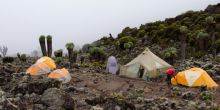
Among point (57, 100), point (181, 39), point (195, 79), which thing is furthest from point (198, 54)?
point (57, 100)

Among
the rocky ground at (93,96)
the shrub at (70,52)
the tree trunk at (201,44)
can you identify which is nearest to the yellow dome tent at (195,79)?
the rocky ground at (93,96)

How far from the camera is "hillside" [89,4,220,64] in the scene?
43.2 m

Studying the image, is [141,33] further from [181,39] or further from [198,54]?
[181,39]

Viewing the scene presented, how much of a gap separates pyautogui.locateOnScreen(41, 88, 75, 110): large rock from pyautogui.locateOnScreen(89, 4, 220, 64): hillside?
25.2m

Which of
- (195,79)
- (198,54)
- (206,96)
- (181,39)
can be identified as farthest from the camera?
(198,54)

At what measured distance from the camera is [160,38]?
54688mm

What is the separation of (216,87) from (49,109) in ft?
44.8

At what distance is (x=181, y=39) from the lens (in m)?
40.7

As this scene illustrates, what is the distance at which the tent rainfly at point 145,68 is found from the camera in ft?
99.5

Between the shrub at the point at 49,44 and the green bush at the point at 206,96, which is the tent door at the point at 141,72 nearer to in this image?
the green bush at the point at 206,96

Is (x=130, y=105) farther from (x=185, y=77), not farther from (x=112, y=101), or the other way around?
(x=185, y=77)

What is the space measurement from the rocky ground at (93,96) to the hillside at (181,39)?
47.9 ft

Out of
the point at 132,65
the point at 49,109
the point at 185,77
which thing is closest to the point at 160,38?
the point at 132,65

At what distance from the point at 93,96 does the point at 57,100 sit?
16.9 feet
